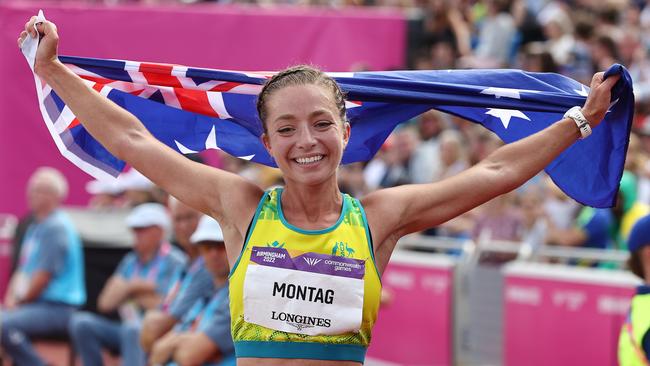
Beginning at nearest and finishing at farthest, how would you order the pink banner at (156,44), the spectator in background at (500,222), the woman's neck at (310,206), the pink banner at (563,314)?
the woman's neck at (310,206)
the pink banner at (563,314)
the spectator in background at (500,222)
the pink banner at (156,44)

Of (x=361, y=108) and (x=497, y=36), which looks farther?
(x=497, y=36)

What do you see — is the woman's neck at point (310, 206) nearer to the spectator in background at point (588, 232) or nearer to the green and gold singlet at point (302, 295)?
the green and gold singlet at point (302, 295)

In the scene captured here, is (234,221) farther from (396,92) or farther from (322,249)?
(396,92)

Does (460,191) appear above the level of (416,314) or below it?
below

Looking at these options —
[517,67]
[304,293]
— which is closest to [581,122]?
[304,293]

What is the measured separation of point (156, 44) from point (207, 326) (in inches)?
335

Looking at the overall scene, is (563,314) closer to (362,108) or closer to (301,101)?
(362,108)

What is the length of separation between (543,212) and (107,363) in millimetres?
3992

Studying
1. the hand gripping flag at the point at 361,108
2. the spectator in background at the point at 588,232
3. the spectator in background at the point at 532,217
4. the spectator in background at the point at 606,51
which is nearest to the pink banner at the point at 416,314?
the spectator in background at the point at 532,217

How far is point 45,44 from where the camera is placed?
4.54m

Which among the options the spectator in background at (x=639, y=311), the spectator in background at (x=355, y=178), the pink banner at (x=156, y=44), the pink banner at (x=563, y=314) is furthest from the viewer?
the pink banner at (x=156, y=44)

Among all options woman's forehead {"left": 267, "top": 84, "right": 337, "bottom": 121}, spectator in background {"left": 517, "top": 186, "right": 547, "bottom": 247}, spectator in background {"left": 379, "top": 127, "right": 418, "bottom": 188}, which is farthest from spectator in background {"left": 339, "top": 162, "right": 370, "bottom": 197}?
woman's forehead {"left": 267, "top": 84, "right": 337, "bottom": 121}

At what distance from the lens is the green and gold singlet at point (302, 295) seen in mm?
4305

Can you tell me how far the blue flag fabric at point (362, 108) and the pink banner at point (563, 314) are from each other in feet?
13.9
